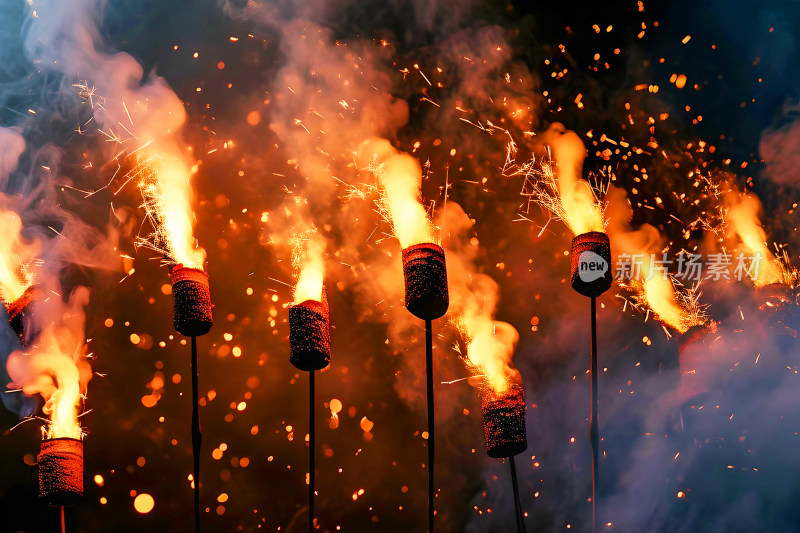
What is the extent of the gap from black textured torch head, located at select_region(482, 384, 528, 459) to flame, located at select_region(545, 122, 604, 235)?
69cm

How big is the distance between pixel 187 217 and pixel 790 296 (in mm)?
3219

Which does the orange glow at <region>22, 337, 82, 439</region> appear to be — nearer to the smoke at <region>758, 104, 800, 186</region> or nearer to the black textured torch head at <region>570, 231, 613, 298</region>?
the black textured torch head at <region>570, 231, 613, 298</region>

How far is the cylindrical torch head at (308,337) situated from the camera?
6.44ft

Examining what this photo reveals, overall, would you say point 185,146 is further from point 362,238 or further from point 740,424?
point 740,424

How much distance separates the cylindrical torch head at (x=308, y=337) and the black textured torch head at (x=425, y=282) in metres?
0.29

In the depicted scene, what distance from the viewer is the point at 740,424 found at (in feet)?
11.3

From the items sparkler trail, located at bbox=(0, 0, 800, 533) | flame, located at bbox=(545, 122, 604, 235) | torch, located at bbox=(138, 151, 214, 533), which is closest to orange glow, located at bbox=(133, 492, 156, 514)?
sparkler trail, located at bbox=(0, 0, 800, 533)

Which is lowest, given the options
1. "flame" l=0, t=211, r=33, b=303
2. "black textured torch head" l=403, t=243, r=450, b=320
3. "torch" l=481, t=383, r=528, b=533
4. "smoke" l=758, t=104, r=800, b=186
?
"torch" l=481, t=383, r=528, b=533

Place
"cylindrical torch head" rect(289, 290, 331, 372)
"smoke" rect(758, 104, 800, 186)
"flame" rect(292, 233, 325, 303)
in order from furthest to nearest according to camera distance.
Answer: "smoke" rect(758, 104, 800, 186)
"flame" rect(292, 233, 325, 303)
"cylindrical torch head" rect(289, 290, 331, 372)

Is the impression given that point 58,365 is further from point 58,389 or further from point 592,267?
point 592,267

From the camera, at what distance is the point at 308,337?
1966 mm

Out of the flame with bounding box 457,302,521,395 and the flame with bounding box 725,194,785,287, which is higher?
the flame with bounding box 725,194,785,287

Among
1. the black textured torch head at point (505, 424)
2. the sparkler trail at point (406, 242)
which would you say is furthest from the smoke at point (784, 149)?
the black textured torch head at point (505, 424)

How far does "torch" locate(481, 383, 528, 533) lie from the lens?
2.12m
